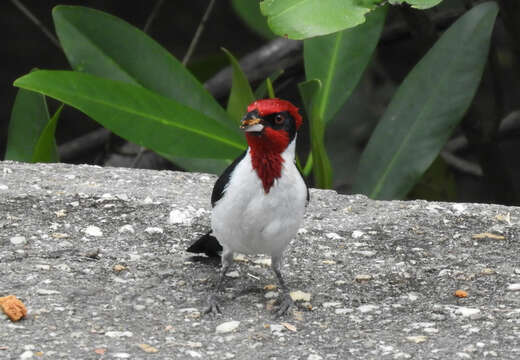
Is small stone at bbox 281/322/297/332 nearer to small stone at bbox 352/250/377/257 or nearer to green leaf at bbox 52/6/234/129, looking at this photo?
small stone at bbox 352/250/377/257

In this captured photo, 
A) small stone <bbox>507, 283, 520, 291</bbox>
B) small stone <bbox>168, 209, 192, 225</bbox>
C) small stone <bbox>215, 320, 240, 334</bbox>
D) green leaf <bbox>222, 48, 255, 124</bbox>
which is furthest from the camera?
green leaf <bbox>222, 48, 255, 124</bbox>

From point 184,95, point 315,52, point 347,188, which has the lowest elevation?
point 347,188

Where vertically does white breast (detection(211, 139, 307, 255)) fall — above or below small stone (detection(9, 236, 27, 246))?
above

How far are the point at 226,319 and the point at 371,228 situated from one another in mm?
959

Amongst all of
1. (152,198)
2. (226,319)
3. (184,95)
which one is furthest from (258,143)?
(184,95)

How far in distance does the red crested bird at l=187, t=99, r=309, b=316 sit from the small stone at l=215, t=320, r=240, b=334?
0.79 feet

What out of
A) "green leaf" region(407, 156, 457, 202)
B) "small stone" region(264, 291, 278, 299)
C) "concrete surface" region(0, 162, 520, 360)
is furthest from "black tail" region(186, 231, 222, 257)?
"green leaf" region(407, 156, 457, 202)

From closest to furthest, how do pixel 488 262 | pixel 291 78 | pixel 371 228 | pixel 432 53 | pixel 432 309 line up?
pixel 432 309
pixel 488 262
pixel 371 228
pixel 432 53
pixel 291 78

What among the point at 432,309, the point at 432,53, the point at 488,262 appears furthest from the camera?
the point at 432,53

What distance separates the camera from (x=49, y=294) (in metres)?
3.03

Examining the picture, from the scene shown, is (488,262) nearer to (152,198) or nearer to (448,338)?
(448,338)

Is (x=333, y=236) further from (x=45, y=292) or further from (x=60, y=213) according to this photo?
(x=45, y=292)

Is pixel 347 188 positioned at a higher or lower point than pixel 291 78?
lower

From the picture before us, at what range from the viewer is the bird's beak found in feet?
9.30
